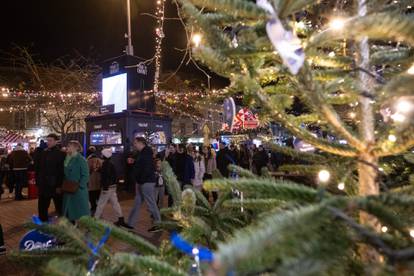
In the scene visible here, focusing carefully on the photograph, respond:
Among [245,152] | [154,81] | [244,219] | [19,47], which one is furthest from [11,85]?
[244,219]

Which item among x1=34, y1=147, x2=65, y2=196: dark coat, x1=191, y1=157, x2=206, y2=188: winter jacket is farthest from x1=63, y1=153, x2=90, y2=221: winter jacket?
x1=191, y1=157, x2=206, y2=188: winter jacket

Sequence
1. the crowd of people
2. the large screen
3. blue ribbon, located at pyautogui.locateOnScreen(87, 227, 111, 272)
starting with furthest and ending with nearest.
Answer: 1. the large screen
2. the crowd of people
3. blue ribbon, located at pyautogui.locateOnScreen(87, 227, 111, 272)

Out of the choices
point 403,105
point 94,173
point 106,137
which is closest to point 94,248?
point 403,105

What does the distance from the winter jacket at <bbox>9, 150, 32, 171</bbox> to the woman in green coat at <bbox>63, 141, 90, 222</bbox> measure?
6.74m

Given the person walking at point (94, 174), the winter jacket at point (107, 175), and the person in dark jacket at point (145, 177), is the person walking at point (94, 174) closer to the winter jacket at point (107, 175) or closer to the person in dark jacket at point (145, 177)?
the winter jacket at point (107, 175)

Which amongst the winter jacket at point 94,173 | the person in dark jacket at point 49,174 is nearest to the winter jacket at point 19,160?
the winter jacket at point 94,173

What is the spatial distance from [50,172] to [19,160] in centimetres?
582

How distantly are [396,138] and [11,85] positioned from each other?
27746mm

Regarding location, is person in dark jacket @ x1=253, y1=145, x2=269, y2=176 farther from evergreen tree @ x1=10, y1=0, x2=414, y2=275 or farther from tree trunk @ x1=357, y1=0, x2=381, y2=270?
tree trunk @ x1=357, y1=0, x2=381, y2=270

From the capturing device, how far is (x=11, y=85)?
24.8 meters

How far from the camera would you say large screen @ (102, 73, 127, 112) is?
47.7 ft

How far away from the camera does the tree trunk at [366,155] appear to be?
1226mm

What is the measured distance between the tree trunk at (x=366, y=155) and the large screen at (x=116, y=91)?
13.5 m

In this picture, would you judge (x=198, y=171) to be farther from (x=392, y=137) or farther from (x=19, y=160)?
(x=392, y=137)
